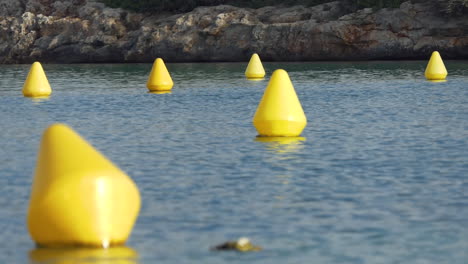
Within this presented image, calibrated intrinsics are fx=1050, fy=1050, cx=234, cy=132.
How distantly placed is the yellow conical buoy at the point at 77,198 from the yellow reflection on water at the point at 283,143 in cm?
642

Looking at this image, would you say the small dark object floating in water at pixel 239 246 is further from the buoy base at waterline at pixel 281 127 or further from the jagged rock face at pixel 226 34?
the jagged rock face at pixel 226 34

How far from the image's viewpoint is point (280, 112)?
52.4ft

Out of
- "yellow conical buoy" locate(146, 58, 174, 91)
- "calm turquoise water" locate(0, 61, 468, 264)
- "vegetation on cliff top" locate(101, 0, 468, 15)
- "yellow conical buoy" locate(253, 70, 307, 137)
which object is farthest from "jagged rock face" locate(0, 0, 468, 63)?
"yellow conical buoy" locate(253, 70, 307, 137)

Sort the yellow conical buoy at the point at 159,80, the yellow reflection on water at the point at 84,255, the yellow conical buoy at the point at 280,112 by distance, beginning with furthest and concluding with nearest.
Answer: the yellow conical buoy at the point at 159,80
the yellow conical buoy at the point at 280,112
the yellow reflection on water at the point at 84,255

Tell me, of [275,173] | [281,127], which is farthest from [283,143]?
[275,173]

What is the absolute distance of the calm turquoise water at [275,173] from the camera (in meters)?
8.40

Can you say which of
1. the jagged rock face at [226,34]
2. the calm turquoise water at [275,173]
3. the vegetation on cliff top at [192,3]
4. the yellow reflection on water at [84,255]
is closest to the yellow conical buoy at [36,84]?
the calm turquoise water at [275,173]

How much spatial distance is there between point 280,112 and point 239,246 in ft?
26.1

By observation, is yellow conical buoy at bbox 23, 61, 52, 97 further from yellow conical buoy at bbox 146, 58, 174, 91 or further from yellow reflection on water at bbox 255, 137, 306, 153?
yellow reflection on water at bbox 255, 137, 306, 153

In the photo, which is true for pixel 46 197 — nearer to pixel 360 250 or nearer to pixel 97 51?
pixel 360 250

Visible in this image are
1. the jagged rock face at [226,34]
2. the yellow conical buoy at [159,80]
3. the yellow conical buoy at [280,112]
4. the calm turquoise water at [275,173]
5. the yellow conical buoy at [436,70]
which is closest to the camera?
the calm turquoise water at [275,173]

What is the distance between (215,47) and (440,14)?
10.4 m

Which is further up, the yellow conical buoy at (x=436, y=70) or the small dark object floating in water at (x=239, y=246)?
the small dark object floating in water at (x=239, y=246)

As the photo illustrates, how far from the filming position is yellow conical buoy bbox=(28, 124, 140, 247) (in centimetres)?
805
